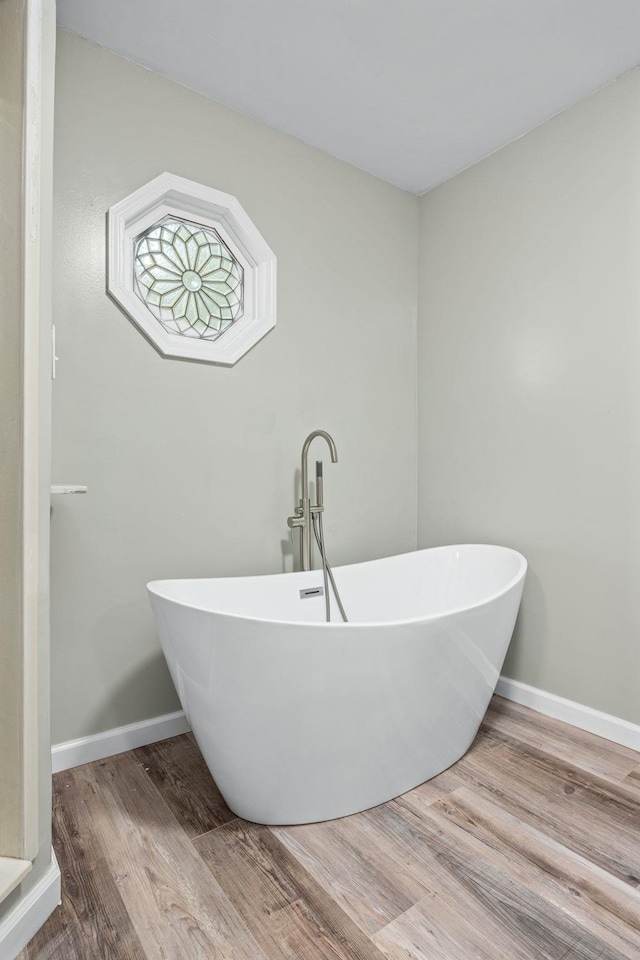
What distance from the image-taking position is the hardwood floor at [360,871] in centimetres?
112

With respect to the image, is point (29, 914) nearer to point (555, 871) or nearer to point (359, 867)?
point (359, 867)

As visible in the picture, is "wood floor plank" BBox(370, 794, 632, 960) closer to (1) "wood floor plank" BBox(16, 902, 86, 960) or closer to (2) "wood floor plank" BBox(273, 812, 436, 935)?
(2) "wood floor plank" BBox(273, 812, 436, 935)

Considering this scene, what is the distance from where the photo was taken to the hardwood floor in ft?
3.69

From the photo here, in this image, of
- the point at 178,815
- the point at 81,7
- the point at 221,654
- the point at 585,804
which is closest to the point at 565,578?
the point at 585,804

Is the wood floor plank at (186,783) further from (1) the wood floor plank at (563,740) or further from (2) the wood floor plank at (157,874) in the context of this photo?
(1) the wood floor plank at (563,740)

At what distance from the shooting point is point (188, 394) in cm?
208

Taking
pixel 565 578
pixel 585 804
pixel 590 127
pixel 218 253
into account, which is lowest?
pixel 585 804

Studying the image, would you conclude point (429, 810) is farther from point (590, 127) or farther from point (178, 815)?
point (590, 127)

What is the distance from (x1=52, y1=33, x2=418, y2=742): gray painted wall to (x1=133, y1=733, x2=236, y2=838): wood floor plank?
5.8 inches

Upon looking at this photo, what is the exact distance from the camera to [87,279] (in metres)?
1.85

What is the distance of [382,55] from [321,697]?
87.1 inches

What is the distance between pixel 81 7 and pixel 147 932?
2.66 meters

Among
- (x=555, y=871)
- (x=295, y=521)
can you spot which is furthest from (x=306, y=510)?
(x=555, y=871)

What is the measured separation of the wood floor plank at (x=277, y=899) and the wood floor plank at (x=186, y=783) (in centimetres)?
8
